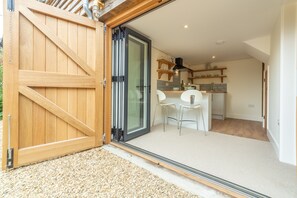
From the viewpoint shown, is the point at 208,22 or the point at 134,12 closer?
the point at 134,12

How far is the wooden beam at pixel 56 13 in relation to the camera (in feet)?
5.56

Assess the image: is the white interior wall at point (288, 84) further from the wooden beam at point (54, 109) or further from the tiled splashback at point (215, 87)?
the tiled splashback at point (215, 87)

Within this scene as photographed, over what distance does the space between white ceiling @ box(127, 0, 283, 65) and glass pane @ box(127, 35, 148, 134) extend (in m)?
0.35

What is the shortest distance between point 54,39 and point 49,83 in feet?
1.91

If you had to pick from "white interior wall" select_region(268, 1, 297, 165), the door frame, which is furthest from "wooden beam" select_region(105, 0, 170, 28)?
"white interior wall" select_region(268, 1, 297, 165)

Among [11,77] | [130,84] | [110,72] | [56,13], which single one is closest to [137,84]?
[130,84]

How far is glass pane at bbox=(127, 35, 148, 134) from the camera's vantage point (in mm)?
2818

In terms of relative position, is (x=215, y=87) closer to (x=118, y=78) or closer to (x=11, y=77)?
(x=118, y=78)

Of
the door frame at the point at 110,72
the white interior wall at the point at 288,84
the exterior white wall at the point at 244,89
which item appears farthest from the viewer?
the exterior white wall at the point at 244,89

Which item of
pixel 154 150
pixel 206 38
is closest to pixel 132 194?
pixel 154 150

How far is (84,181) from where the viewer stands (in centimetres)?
142

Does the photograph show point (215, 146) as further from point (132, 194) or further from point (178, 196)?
point (132, 194)

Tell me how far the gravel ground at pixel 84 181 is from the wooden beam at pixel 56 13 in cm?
188

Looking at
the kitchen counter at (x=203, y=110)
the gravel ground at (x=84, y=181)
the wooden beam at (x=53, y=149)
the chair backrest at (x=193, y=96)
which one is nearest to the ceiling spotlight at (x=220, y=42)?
the kitchen counter at (x=203, y=110)
